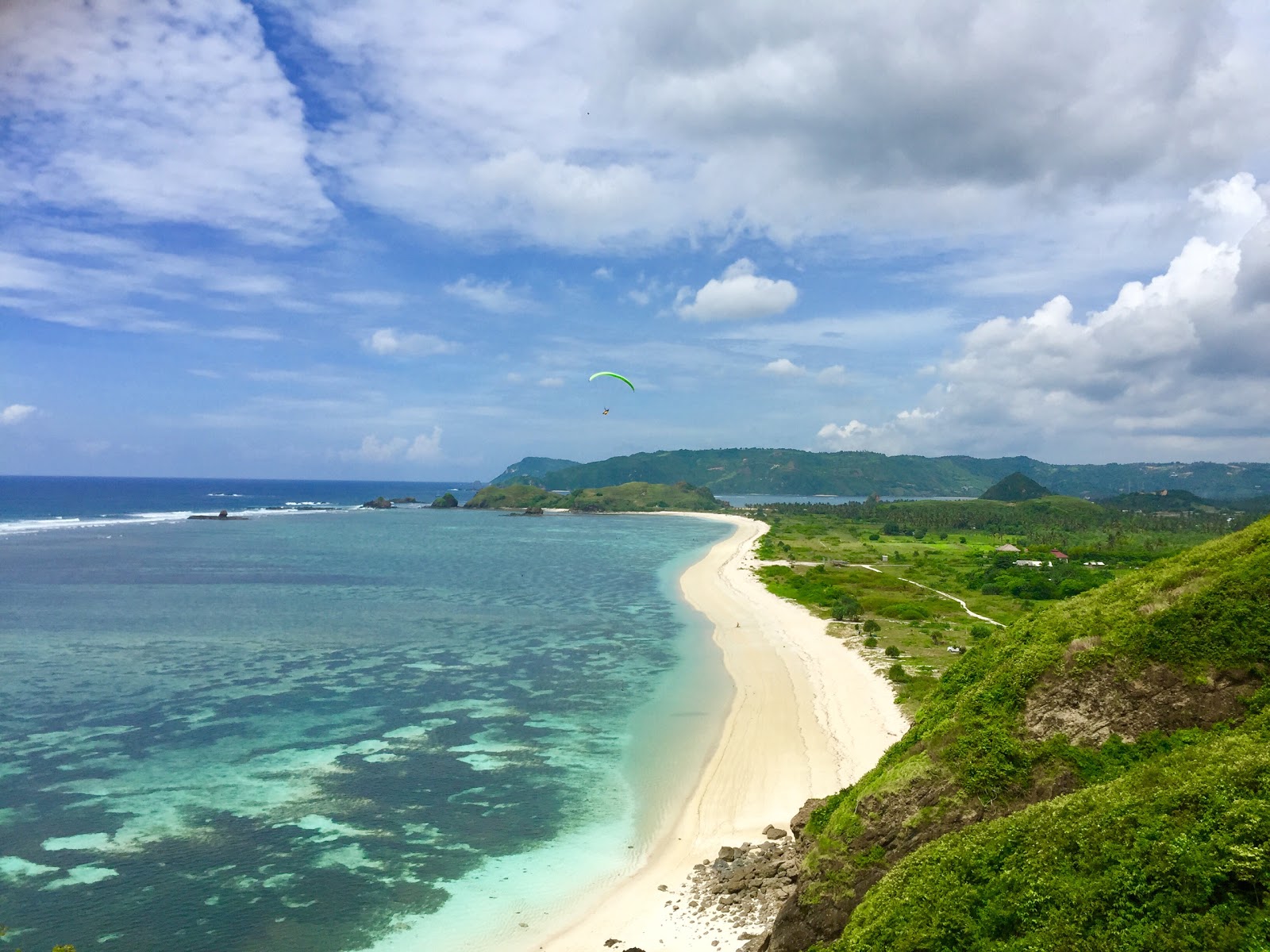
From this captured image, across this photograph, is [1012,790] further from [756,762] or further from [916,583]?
[916,583]

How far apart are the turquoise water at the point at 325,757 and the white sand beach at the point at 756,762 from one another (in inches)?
66.2

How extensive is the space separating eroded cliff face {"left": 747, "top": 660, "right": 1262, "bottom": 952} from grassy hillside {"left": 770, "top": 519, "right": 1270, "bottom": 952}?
0.04m

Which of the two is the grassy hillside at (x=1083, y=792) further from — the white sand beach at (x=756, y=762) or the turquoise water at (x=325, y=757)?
the turquoise water at (x=325, y=757)

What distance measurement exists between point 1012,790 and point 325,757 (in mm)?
31288

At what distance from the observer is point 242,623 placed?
2574 inches

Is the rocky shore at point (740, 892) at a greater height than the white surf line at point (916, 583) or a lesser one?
greater

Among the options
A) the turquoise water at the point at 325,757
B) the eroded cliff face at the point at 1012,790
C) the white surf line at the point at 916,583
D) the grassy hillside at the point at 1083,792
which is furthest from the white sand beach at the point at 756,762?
the white surf line at the point at 916,583

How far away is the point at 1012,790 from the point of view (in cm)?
1545

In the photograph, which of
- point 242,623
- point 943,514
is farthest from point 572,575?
point 943,514

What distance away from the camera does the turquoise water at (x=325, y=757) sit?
23266mm

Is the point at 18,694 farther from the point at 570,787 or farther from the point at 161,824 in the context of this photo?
the point at 570,787

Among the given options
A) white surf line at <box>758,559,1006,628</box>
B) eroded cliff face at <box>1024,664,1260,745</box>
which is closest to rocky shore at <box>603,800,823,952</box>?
eroded cliff face at <box>1024,664,1260,745</box>

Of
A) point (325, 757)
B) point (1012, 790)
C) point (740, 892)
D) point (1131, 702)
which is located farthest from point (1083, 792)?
point (325, 757)

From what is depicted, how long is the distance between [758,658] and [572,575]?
173ft
